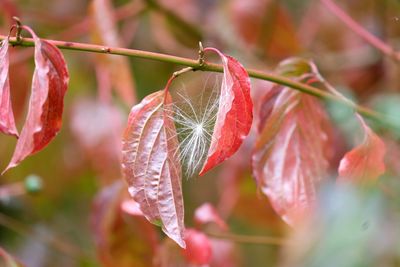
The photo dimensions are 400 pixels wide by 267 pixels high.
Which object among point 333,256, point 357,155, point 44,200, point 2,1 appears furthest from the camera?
point 44,200

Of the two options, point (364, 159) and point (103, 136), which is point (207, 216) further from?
point (103, 136)

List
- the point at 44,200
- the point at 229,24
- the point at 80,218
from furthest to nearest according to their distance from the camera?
1. the point at 80,218
2. the point at 44,200
3. the point at 229,24

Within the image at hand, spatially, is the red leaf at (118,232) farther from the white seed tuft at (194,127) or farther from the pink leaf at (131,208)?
the white seed tuft at (194,127)

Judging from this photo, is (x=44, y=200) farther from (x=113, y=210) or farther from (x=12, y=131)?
(x=12, y=131)

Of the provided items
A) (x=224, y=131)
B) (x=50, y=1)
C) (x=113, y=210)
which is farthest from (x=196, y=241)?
(x=50, y=1)

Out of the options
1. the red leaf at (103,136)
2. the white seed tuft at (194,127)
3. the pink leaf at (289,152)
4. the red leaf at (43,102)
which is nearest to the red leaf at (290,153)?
the pink leaf at (289,152)

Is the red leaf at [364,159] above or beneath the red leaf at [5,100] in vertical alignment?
beneath
